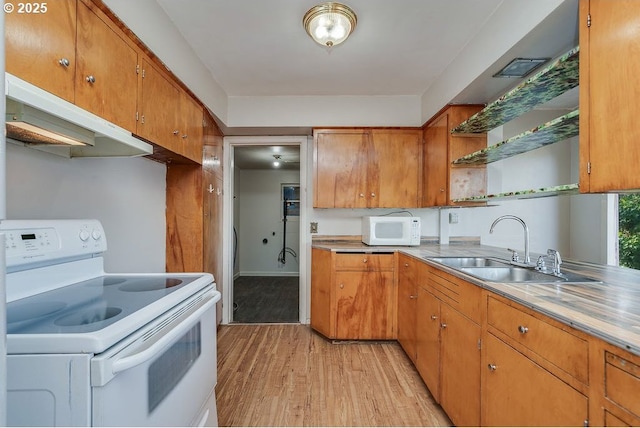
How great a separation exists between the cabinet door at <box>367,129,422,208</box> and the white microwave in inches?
6.9

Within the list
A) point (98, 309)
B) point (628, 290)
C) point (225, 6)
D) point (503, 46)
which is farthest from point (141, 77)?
point (628, 290)

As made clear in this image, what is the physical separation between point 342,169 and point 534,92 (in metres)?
1.65

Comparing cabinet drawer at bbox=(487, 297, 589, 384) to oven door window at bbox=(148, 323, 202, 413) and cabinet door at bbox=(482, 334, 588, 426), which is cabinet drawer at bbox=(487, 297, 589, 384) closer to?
cabinet door at bbox=(482, 334, 588, 426)

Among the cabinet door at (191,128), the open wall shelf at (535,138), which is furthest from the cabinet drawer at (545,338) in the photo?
the cabinet door at (191,128)

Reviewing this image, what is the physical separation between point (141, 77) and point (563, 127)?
7.19ft

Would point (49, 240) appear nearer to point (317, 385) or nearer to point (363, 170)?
point (317, 385)

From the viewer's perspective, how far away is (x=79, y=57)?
114 cm

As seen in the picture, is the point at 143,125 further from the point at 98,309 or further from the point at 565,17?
the point at 565,17

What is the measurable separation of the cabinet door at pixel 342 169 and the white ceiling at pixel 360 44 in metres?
0.47

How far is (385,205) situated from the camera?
2.91 m

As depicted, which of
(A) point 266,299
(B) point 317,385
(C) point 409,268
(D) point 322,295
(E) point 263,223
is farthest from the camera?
(E) point 263,223

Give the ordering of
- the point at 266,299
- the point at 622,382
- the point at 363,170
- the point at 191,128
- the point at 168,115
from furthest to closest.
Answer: the point at 266,299 → the point at 363,170 → the point at 191,128 → the point at 168,115 → the point at 622,382

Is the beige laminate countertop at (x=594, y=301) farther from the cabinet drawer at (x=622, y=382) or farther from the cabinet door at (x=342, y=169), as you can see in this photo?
the cabinet door at (x=342, y=169)

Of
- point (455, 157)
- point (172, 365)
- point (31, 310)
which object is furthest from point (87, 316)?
point (455, 157)
